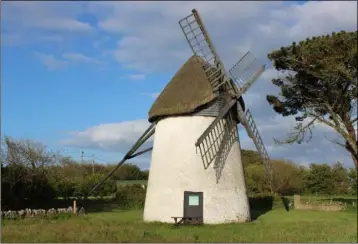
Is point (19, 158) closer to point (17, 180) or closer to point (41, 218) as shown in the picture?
point (17, 180)

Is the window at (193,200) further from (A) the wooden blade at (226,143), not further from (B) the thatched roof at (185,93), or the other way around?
(B) the thatched roof at (185,93)

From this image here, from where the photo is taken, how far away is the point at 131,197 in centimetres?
2988

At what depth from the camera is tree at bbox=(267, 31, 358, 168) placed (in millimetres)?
22094

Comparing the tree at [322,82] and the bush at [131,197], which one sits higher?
the tree at [322,82]

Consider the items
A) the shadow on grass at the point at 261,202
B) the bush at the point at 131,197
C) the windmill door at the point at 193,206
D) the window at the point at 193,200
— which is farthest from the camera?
the bush at the point at 131,197

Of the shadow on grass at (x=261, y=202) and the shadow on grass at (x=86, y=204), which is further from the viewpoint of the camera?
the shadow on grass at (x=261, y=202)

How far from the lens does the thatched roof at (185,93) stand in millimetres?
19312

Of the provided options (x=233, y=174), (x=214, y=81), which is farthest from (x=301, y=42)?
(x=233, y=174)

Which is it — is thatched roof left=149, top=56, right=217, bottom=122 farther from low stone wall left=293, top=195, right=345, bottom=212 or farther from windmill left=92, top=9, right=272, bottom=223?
low stone wall left=293, top=195, right=345, bottom=212

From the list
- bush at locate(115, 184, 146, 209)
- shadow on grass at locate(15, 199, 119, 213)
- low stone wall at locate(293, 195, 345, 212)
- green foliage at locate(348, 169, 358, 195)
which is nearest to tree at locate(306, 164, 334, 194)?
green foliage at locate(348, 169, 358, 195)

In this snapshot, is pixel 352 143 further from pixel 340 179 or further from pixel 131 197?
pixel 340 179

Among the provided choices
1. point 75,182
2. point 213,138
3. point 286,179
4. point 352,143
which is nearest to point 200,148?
point 213,138

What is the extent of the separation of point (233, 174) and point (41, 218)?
8.26 m

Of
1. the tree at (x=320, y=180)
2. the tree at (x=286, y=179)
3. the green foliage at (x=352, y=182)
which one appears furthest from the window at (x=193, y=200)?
the tree at (x=320, y=180)
